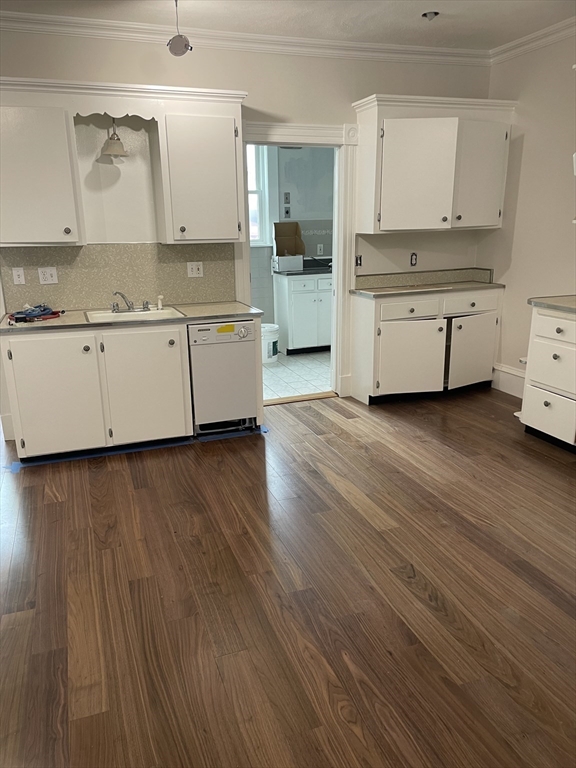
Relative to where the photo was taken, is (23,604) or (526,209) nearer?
(23,604)

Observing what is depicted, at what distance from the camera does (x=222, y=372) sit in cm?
377

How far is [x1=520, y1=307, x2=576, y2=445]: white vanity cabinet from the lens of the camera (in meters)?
3.40

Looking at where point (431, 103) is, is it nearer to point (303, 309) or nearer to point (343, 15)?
point (343, 15)

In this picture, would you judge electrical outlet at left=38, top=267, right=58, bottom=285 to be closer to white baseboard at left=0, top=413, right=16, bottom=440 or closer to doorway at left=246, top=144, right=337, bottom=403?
white baseboard at left=0, top=413, right=16, bottom=440

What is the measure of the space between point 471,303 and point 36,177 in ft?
10.8

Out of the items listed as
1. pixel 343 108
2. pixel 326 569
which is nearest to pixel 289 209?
Result: pixel 343 108

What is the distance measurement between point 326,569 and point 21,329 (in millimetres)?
2196

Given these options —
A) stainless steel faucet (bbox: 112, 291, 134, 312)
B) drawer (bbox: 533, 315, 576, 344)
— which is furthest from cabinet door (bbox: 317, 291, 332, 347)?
drawer (bbox: 533, 315, 576, 344)

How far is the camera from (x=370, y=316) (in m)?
4.41

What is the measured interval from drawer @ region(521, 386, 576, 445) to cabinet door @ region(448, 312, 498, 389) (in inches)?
36.7

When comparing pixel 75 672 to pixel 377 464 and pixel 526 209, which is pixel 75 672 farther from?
pixel 526 209

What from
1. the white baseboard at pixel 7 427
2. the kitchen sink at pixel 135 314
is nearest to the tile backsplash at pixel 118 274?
the kitchen sink at pixel 135 314

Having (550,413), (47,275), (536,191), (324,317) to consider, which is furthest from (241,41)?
(550,413)

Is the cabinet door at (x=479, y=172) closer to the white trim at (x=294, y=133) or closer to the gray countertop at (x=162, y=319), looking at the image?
the white trim at (x=294, y=133)
